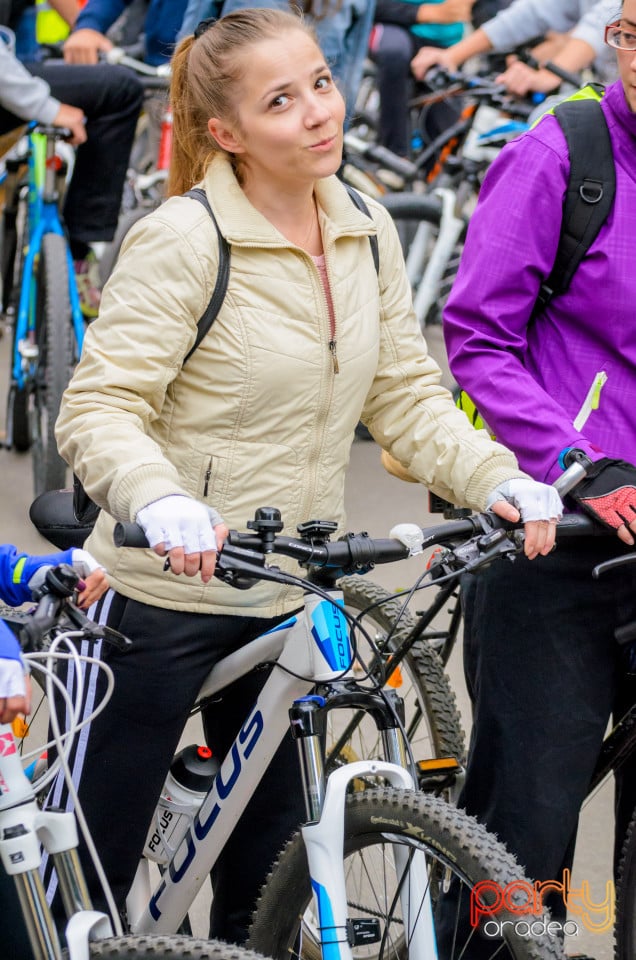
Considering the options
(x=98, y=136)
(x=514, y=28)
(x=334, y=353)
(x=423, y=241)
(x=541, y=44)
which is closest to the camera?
(x=334, y=353)

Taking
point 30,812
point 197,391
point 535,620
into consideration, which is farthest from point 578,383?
point 30,812

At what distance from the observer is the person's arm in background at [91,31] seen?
6.36 metres

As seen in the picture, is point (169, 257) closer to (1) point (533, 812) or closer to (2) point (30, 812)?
(2) point (30, 812)

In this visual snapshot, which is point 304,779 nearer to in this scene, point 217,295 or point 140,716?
point 140,716

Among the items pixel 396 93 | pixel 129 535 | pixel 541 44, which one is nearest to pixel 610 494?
pixel 129 535

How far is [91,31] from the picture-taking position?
21.1 ft

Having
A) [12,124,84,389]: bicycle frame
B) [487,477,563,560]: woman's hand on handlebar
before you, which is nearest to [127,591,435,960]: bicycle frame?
[487,477,563,560]: woman's hand on handlebar

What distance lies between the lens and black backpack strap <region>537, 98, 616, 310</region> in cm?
252

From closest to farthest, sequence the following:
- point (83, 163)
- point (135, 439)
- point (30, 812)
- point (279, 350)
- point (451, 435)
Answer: point (30, 812) < point (135, 439) < point (279, 350) < point (451, 435) < point (83, 163)

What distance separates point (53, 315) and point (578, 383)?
2990 millimetres

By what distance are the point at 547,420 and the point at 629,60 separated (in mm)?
658

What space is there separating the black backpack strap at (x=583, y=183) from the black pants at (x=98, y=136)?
348 cm

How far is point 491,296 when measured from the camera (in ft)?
8.46

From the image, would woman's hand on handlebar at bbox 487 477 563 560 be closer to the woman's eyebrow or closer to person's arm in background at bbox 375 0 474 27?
the woman's eyebrow
